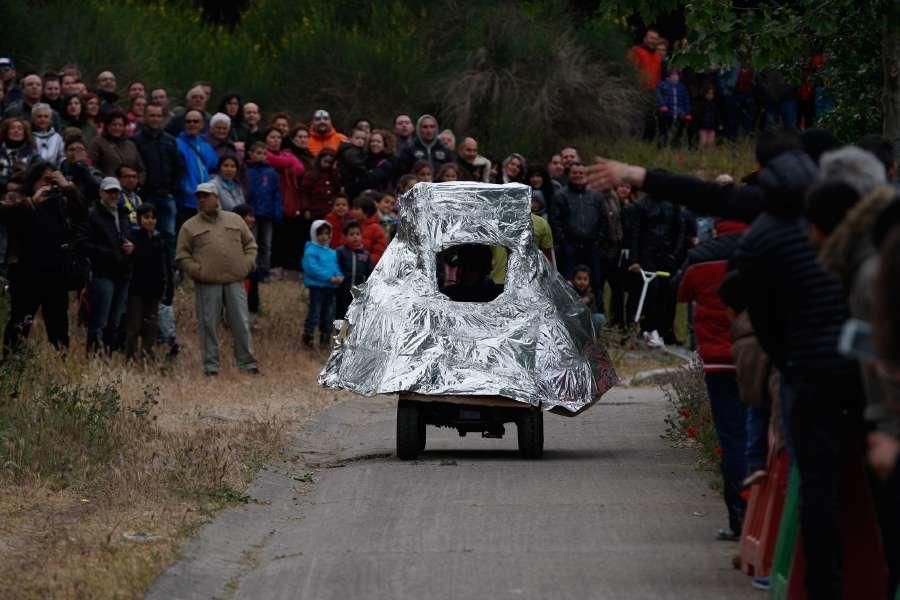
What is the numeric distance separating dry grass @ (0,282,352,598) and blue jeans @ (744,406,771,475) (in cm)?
292

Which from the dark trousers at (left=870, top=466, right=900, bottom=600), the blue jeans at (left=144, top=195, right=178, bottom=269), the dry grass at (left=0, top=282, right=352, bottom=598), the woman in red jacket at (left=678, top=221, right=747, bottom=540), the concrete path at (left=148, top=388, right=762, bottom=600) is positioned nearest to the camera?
the dark trousers at (left=870, top=466, right=900, bottom=600)

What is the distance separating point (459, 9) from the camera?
109ft

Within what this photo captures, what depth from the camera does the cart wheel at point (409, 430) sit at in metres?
14.7

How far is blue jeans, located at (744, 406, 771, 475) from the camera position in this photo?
32.5 feet

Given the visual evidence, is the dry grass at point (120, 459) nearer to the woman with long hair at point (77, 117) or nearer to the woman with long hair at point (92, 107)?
the woman with long hair at point (77, 117)

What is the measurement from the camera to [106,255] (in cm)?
1964

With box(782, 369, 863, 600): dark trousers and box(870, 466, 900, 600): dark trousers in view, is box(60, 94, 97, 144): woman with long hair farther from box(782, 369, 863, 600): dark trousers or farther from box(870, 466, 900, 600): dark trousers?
box(782, 369, 863, 600): dark trousers

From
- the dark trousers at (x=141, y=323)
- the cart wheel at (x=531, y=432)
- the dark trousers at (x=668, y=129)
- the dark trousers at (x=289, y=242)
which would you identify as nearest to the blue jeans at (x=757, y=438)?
the cart wheel at (x=531, y=432)

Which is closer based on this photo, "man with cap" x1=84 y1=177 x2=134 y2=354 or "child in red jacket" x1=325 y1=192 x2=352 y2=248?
"man with cap" x1=84 y1=177 x2=134 y2=354

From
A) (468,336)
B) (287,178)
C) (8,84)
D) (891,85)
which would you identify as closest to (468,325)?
(468,336)

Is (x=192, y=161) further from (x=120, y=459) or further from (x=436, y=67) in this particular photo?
(x=436, y=67)

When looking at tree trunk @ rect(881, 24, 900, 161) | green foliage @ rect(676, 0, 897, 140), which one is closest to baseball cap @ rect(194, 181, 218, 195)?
green foliage @ rect(676, 0, 897, 140)

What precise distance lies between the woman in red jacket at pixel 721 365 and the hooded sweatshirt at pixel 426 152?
1399 centimetres

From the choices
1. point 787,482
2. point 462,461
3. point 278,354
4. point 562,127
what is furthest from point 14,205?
point 562,127
